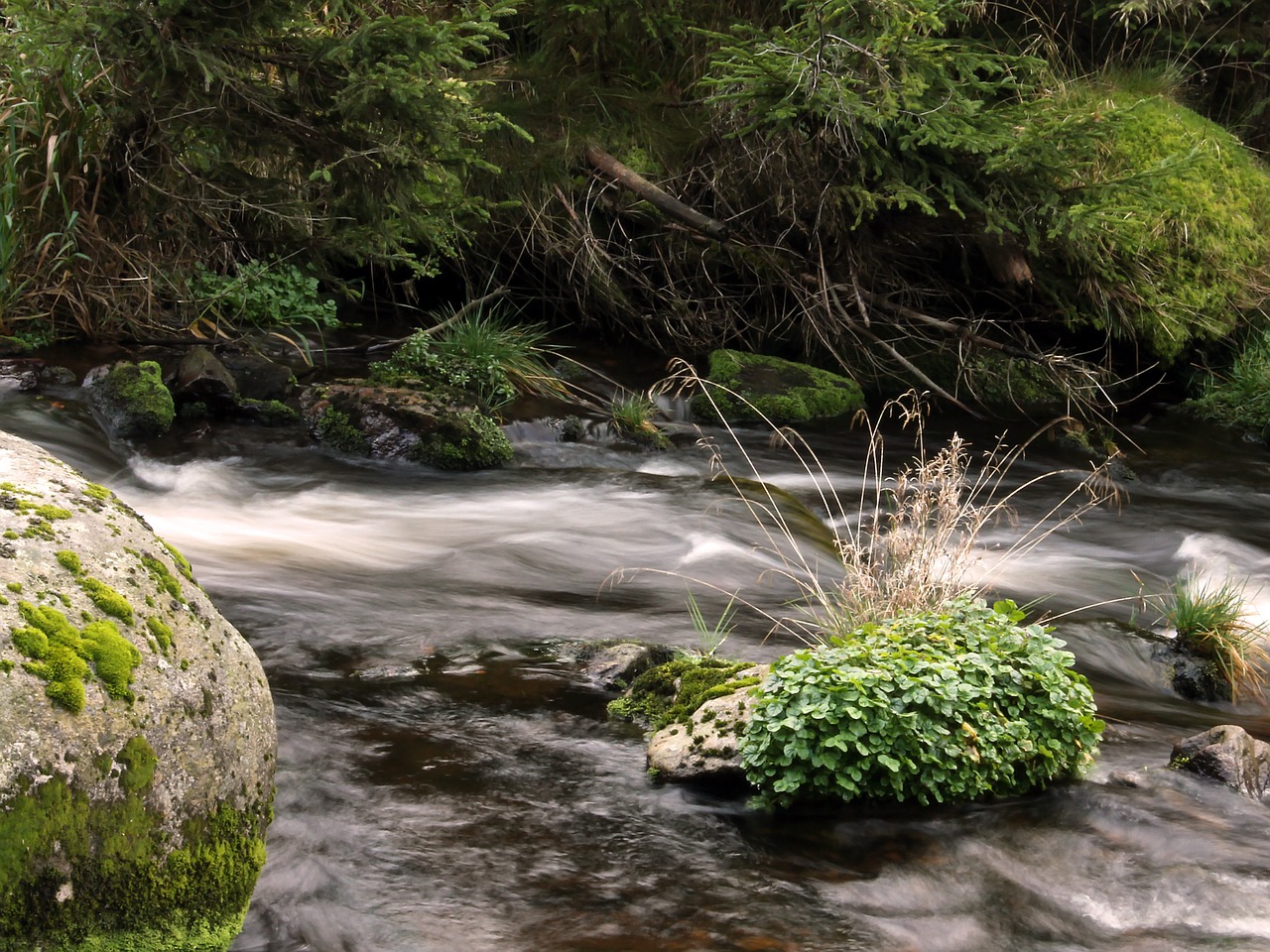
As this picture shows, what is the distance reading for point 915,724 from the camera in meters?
3.82

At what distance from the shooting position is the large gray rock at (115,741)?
2402 mm

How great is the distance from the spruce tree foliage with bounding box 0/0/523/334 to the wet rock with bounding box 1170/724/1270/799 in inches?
211

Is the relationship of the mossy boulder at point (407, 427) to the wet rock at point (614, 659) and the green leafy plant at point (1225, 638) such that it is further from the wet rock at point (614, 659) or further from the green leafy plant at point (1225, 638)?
the green leafy plant at point (1225, 638)

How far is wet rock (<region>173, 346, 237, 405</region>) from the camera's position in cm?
862

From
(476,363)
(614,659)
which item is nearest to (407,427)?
(476,363)

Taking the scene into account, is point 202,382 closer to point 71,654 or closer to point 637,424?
point 637,424

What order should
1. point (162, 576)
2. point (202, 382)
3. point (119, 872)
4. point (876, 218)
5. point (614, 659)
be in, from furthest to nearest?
point (876, 218)
point (202, 382)
point (614, 659)
point (162, 576)
point (119, 872)

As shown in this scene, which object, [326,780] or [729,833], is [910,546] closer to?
[729,833]

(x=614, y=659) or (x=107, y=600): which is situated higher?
(x=107, y=600)

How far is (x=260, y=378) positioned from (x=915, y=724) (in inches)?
260

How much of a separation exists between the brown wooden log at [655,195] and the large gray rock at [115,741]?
8.25 meters

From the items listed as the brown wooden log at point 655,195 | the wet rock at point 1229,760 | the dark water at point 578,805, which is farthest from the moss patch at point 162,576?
the brown wooden log at point 655,195

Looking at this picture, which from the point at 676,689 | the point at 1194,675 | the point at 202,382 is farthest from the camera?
the point at 202,382

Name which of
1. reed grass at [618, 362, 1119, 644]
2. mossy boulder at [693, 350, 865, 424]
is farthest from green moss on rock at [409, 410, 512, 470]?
mossy boulder at [693, 350, 865, 424]
